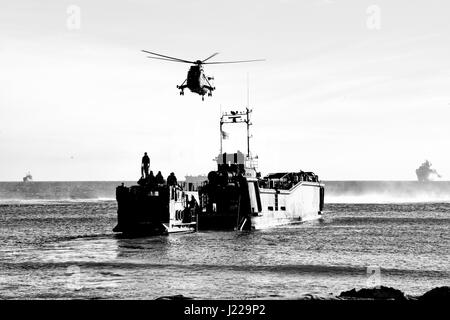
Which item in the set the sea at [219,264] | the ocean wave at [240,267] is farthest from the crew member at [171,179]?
the ocean wave at [240,267]

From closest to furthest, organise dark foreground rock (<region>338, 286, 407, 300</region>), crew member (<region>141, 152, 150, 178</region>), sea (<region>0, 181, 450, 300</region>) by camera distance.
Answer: dark foreground rock (<region>338, 286, 407, 300</region>) < sea (<region>0, 181, 450, 300</region>) < crew member (<region>141, 152, 150, 178</region>)

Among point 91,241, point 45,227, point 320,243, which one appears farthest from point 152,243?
point 45,227

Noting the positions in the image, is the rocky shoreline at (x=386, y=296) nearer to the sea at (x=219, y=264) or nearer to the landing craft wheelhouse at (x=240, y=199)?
the sea at (x=219, y=264)

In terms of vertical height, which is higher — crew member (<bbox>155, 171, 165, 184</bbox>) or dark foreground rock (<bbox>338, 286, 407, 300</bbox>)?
crew member (<bbox>155, 171, 165, 184</bbox>)

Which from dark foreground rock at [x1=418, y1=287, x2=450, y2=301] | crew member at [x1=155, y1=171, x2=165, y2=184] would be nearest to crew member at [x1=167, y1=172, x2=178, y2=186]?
crew member at [x1=155, y1=171, x2=165, y2=184]

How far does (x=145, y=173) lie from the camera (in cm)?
6106

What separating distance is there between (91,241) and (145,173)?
27.2 feet

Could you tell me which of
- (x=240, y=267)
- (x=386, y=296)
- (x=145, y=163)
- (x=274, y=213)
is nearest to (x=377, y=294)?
(x=386, y=296)

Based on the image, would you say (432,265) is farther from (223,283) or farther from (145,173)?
(145,173)

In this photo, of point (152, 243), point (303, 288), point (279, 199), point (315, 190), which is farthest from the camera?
point (315, 190)

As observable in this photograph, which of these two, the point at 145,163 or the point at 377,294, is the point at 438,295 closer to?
the point at 377,294

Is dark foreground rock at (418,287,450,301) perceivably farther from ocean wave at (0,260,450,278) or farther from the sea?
ocean wave at (0,260,450,278)

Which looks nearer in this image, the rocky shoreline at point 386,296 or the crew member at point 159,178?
the rocky shoreline at point 386,296

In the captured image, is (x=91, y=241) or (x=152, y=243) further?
(x=91, y=241)
